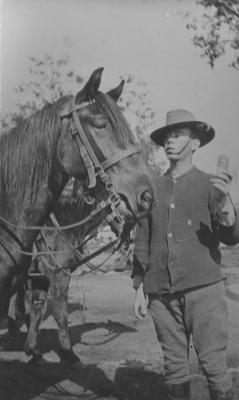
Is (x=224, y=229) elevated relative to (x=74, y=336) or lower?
elevated

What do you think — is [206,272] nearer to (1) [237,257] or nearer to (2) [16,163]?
(2) [16,163]

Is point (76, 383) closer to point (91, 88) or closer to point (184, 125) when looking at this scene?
point (184, 125)

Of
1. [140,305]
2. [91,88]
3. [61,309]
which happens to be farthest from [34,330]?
[91,88]

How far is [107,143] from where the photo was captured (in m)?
2.52

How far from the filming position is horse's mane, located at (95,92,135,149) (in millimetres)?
2498

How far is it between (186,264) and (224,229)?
32 centimetres

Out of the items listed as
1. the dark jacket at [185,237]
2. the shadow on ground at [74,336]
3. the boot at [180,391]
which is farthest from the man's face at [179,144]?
the shadow on ground at [74,336]

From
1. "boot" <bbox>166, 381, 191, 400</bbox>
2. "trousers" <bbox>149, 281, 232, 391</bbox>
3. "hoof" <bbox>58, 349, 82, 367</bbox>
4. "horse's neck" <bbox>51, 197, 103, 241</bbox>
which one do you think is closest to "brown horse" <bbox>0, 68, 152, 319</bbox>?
"trousers" <bbox>149, 281, 232, 391</bbox>

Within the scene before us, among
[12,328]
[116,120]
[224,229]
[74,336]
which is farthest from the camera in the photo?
[74,336]

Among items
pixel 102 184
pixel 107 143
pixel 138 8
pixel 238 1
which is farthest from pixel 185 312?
pixel 238 1

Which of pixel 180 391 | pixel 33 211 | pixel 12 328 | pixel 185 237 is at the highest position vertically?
pixel 33 211

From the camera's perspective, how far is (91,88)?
2533 millimetres

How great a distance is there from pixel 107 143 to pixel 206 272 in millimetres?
958

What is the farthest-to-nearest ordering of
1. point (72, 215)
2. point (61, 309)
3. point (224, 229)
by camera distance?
point (72, 215) → point (61, 309) → point (224, 229)
